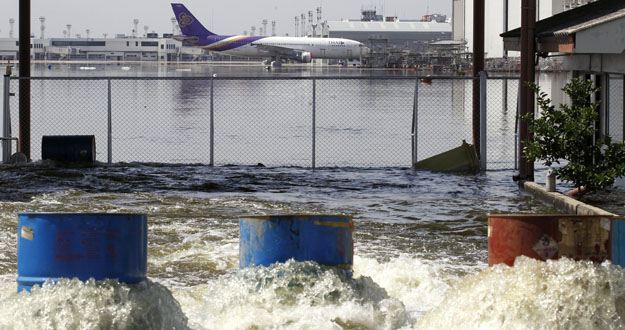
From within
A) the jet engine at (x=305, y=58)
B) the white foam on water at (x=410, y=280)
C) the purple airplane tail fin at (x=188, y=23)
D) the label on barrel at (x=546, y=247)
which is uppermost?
the purple airplane tail fin at (x=188, y=23)

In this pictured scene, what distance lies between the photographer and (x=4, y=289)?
915 centimetres

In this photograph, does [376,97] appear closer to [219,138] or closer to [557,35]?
[219,138]

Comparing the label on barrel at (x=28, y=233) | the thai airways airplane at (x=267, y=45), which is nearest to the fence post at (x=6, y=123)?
the label on barrel at (x=28, y=233)

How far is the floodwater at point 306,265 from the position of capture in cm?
710

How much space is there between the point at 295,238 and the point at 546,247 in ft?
5.86

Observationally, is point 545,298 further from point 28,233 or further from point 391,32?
point 391,32

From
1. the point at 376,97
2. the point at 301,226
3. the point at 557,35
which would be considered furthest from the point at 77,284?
the point at 376,97

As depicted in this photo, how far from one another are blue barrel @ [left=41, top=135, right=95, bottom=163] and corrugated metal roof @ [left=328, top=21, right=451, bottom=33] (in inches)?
5856

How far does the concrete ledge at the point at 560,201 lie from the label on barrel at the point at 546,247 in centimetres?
561

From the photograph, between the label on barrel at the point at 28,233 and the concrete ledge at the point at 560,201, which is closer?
the label on barrel at the point at 28,233

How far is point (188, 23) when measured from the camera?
118 metres

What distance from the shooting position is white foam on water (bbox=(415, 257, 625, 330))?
7.11 m

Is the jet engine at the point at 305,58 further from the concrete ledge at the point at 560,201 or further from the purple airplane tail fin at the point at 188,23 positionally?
the concrete ledge at the point at 560,201

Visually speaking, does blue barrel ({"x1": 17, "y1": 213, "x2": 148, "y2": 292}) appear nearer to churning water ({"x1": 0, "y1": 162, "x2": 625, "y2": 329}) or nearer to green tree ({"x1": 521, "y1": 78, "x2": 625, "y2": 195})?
churning water ({"x1": 0, "y1": 162, "x2": 625, "y2": 329})
